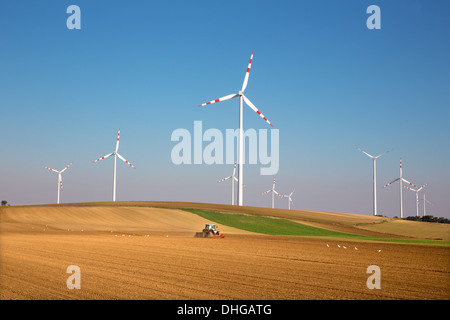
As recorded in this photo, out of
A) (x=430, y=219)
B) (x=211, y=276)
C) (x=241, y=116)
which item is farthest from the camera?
(x=430, y=219)

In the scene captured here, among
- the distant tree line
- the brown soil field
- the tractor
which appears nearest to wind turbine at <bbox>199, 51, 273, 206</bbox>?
the tractor

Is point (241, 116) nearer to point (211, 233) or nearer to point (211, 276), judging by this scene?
point (211, 233)

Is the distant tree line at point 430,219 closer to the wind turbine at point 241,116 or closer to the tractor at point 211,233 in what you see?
the wind turbine at point 241,116

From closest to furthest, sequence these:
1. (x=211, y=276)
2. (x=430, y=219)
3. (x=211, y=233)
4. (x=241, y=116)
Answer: (x=211, y=276), (x=211, y=233), (x=241, y=116), (x=430, y=219)

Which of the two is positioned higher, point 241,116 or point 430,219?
point 241,116

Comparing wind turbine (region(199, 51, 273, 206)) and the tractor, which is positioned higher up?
wind turbine (region(199, 51, 273, 206))

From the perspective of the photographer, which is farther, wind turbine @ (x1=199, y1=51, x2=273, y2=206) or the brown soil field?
wind turbine @ (x1=199, y1=51, x2=273, y2=206)

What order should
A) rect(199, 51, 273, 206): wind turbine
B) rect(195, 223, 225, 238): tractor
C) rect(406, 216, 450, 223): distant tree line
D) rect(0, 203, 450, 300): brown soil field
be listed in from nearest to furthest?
1. rect(0, 203, 450, 300): brown soil field
2. rect(195, 223, 225, 238): tractor
3. rect(199, 51, 273, 206): wind turbine
4. rect(406, 216, 450, 223): distant tree line

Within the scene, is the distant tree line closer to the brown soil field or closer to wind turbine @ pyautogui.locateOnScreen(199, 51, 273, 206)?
wind turbine @ pyautogui.locateOnScreen(199, 51, 273, 206)

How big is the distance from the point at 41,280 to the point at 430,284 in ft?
53.8

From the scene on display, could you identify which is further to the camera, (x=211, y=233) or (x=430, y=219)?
(x=430, y=219)

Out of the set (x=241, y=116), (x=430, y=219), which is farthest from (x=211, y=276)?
(x=430, y=219)

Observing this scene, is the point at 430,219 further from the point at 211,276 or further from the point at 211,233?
the point at 211,276
